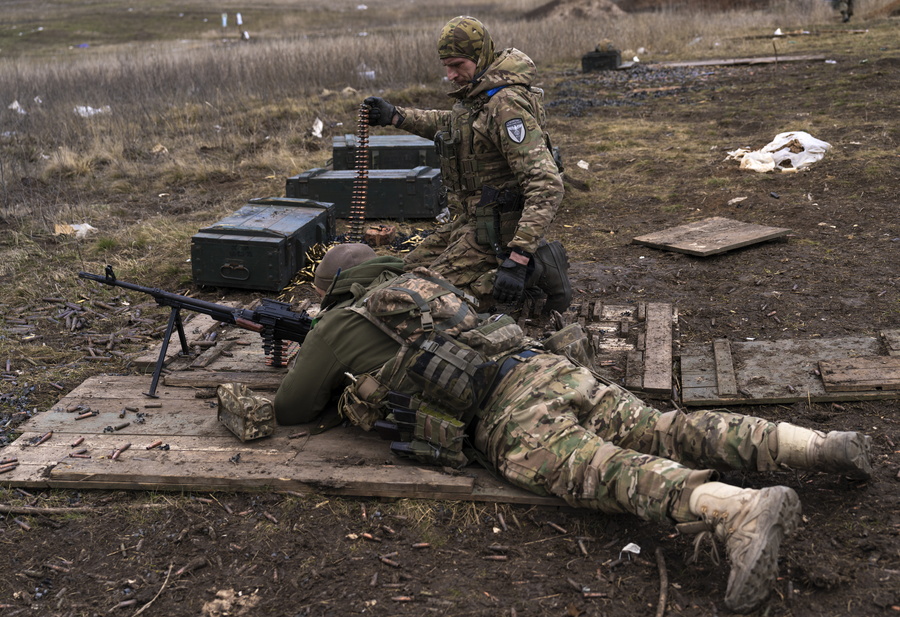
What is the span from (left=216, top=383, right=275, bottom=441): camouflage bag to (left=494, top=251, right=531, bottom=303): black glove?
150cm

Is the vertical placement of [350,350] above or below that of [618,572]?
above

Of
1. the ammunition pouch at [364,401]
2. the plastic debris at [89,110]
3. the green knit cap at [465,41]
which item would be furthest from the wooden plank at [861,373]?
the plastic debris at [89,110]

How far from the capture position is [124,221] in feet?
32.5

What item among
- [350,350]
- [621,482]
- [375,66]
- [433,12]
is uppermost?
[433,12]

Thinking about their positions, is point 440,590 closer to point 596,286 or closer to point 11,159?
point 596,286

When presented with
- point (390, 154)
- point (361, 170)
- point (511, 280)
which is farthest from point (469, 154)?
point (390, 154)

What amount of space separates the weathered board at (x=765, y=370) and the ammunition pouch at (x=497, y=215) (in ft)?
4.66

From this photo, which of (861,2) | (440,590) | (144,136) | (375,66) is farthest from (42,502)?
(861,2)

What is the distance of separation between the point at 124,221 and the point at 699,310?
272 inches

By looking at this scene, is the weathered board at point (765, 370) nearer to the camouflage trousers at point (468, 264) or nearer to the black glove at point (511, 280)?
the black glove at point (511, 280)

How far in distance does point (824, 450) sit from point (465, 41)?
3.28m

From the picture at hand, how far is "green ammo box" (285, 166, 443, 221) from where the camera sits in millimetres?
9250

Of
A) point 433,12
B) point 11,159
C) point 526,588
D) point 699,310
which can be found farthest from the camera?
Answer: point 433,12

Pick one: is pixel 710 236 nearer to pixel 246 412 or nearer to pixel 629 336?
pixel 629 336
